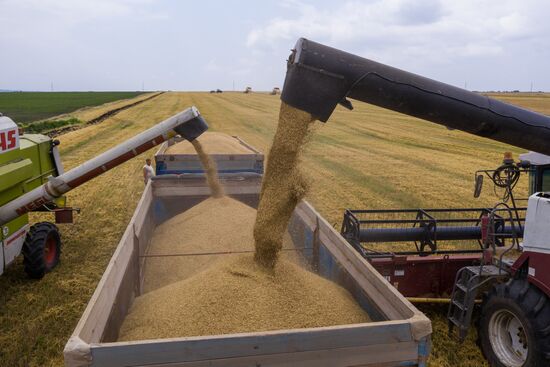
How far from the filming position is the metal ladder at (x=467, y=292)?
14.4ft

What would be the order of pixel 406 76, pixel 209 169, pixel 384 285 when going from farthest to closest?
pixel 209 169 → pixel 384 285 → pixel 406 76

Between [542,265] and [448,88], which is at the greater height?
[448,88]

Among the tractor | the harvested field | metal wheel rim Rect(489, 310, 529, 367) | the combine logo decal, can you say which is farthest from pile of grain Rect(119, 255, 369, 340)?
the combine logo decal

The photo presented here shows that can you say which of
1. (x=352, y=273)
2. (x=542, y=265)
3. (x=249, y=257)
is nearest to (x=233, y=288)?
(x=249, y=257)

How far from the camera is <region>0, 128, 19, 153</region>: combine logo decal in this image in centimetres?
568

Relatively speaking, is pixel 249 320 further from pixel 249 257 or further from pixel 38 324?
pixel 38 324

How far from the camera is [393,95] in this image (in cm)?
292

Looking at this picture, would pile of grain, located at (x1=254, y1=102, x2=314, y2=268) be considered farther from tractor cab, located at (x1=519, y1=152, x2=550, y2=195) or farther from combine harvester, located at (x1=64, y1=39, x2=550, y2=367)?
tractor cab, located at (x1=519, y1=152, x2=550, y2=195)

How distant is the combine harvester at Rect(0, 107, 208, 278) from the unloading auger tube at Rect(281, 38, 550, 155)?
2.55m

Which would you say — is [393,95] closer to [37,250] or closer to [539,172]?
[539,172]

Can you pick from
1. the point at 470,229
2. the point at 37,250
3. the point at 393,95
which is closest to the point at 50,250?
the point at 37,250

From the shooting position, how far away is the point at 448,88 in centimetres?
297

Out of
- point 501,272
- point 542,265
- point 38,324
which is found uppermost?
point 542,265

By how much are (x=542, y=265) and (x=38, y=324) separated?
4.99 m
